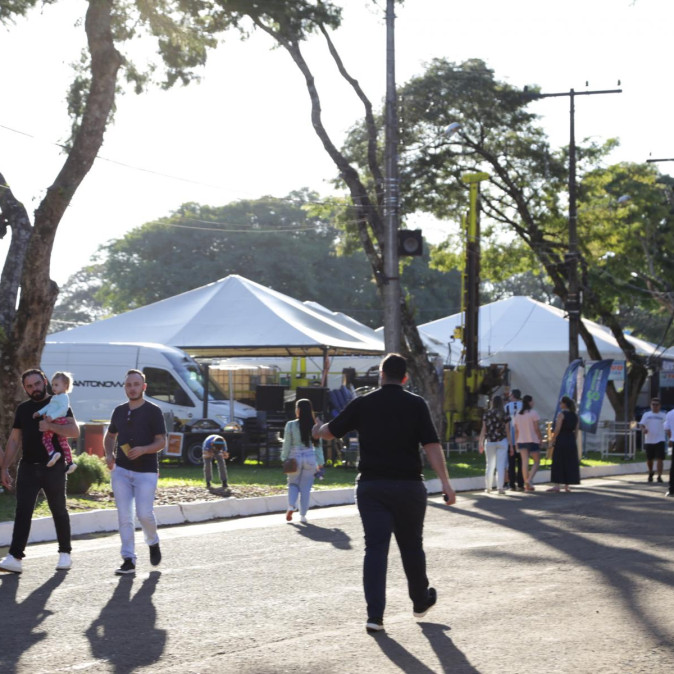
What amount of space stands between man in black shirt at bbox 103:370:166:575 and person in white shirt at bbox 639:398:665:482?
52.7 ft

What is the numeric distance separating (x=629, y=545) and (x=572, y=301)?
19.1 m

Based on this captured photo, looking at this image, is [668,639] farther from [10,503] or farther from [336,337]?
[336,337]

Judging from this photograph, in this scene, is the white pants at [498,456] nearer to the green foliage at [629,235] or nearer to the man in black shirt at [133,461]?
the man in black shirt at [133,461]

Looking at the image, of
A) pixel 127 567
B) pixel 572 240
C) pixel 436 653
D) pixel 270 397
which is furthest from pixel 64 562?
pixel 572 240

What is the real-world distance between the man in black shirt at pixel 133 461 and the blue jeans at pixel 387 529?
316cm

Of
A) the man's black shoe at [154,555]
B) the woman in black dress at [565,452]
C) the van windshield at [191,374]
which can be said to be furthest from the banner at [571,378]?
the man's black shoe at [154,555]

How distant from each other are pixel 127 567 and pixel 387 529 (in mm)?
3559

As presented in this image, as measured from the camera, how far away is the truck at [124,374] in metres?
26.9

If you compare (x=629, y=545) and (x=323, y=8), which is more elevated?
(x=323, y=8)

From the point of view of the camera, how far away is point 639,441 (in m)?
38.3

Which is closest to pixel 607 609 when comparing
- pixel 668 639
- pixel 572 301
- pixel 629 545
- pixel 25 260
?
pixel 668 639

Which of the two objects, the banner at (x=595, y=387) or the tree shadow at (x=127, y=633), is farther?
the banner at (x=595, y=387)

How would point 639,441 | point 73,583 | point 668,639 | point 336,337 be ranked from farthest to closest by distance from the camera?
1. point 639,441
2. point 336,337
3. point 73,583
4. point 668,639

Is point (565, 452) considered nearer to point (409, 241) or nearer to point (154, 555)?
point (409, 241)
